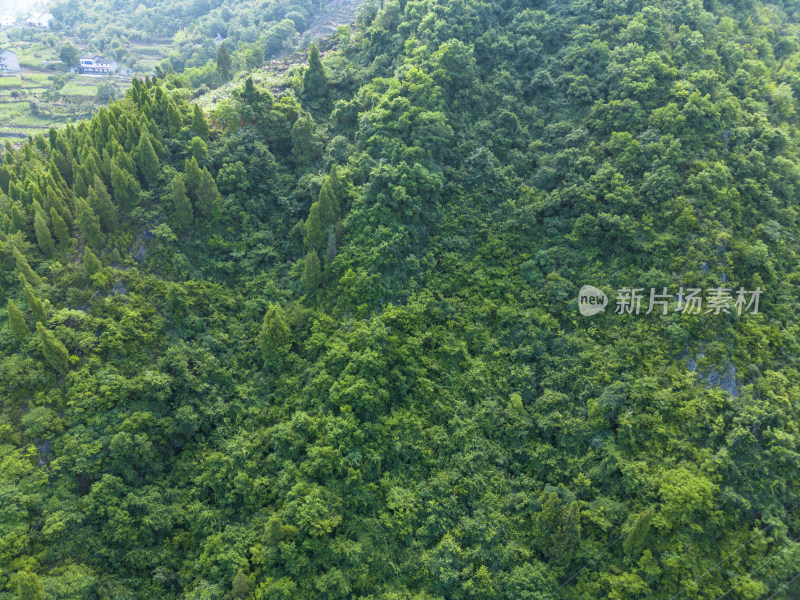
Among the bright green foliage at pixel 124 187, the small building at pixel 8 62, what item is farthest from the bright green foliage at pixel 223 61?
the small building at pixel 8 62

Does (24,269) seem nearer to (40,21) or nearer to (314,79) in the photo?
(314,79)

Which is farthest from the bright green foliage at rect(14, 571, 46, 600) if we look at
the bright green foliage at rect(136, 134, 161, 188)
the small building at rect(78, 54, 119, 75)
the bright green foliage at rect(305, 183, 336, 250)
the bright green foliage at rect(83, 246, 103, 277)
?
the small building at rect(78, 54, 119, 75)

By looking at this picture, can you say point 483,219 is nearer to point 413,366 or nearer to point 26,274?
point 413,366

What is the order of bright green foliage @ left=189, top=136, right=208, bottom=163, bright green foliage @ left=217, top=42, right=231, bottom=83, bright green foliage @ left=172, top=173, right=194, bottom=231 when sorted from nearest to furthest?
bright green foliage @ left=172, top=173, right=194, bottom=231
bright green foliage @ left=189, top=136, right=208, bottom=163
bright green foliage @ left=217, top=42, right=231, bottom=83

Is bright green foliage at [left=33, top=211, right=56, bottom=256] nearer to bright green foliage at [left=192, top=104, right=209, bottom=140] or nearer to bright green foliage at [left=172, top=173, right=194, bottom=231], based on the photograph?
bright green foliage at [left=172, top=173, right=194, bottom=231]

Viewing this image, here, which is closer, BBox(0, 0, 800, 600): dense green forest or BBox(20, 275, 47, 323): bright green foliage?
BBox(0, 0, 800, 600): dense green forest

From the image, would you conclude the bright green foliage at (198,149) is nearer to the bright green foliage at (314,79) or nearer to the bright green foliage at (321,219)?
the bright green foliage at (321,219)
